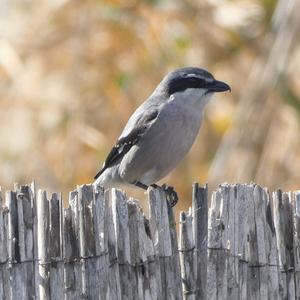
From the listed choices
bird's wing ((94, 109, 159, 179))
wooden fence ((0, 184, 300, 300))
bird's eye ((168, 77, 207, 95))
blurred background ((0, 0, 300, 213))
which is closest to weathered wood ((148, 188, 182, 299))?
wooden fence ((0, 184, 300, 300))

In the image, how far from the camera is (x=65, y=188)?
27.5 ft

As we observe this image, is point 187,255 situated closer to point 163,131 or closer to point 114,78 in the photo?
point 163,131

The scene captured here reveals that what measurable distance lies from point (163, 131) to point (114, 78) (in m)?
2.26

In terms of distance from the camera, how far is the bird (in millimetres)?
6203

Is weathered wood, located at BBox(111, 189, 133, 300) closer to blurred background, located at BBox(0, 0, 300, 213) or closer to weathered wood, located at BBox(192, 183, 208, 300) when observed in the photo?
weathered wood, located at BBox(192, 183, 208, 300)

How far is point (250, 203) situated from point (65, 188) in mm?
4563

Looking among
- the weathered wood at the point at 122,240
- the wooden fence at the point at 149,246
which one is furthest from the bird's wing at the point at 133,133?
the weathered wood at the point at 122,240

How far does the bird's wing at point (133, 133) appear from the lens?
6348 mm

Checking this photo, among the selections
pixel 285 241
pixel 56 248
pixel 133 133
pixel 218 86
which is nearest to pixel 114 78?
pixel 133 133

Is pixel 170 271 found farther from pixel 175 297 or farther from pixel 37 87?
pixel 37 87

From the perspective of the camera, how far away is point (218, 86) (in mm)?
6324

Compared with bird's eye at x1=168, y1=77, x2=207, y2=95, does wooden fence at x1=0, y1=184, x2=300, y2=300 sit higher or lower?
lower

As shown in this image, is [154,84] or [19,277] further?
[154,84]

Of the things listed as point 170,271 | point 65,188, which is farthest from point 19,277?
point 65,188
